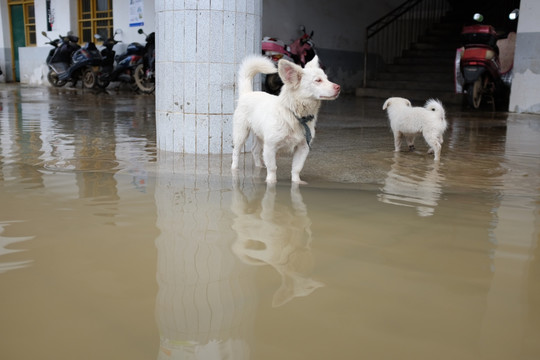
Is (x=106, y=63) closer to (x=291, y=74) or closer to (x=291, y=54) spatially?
(x=291, y=54)

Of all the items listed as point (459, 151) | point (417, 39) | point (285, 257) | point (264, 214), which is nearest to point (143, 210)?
point (264, 214)

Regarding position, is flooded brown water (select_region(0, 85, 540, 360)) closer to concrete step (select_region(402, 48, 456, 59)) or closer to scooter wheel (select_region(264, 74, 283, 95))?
scooter wheel (select_region(264, 74, 283, 95))

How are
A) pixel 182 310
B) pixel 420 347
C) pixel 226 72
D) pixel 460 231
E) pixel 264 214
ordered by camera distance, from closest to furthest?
pixel 420 347 → pixel 182 310 → pixel 460 231 → pixel 264 214 → pixel 226 72

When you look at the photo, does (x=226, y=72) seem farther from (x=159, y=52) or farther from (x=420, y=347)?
(x=420, y=347)

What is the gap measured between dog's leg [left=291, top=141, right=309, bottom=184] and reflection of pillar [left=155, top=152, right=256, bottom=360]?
2.22 feet

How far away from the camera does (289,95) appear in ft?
13.3

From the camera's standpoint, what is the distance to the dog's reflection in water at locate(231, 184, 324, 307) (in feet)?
7.33

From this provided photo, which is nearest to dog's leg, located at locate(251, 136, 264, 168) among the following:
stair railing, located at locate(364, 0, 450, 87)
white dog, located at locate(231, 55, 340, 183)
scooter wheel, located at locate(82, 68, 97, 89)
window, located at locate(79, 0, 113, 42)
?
white dog, located at locate(231, 55, 340, 183)

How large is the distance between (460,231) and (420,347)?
1.33 metres

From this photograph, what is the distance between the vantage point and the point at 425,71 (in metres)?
14.8

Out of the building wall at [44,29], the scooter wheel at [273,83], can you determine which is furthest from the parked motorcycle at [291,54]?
the building wall at [44,29]

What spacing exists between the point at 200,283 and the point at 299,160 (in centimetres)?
211

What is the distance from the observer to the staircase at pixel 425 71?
13.6 m

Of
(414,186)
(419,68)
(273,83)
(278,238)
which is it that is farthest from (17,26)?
(278,238)
